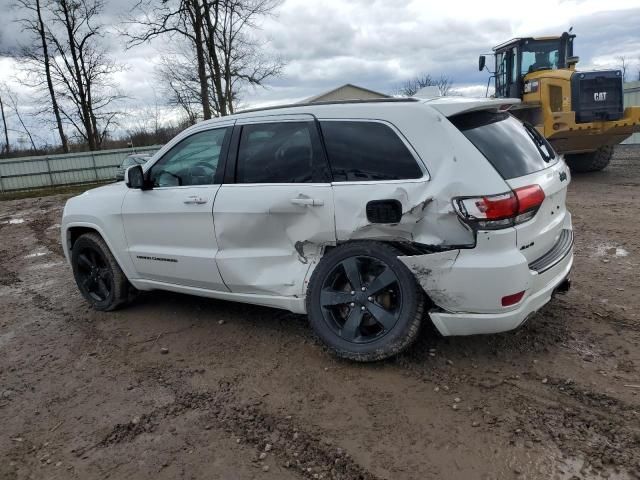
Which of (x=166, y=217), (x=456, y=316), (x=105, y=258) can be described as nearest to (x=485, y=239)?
(x=456, y=316)

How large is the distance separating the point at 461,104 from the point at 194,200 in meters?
2.14

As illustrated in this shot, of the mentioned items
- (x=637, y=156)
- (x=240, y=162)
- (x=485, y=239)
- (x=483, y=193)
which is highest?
(x=240, y=162)

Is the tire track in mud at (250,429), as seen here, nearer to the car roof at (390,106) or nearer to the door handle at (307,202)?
the door handle at (307,202)

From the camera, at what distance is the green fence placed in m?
25.6

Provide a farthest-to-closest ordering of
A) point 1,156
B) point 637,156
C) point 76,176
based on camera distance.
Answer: point 1,156, point 76,176, point 637,156

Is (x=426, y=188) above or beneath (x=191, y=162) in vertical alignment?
beneath

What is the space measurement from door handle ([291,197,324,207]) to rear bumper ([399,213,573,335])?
694 millimetres

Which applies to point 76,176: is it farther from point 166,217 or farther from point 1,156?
point 166,217

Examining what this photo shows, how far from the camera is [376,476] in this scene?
2521 millimetres

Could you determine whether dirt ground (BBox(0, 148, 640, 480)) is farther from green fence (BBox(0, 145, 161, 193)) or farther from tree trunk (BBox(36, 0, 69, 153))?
tree trunk (BBox(36, 0, 69, 153))

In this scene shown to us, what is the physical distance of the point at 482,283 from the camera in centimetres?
306

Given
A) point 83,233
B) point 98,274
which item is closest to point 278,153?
point 98,274

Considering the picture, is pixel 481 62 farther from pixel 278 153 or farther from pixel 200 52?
pixel 200 52

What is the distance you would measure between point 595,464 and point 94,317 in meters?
4.39
